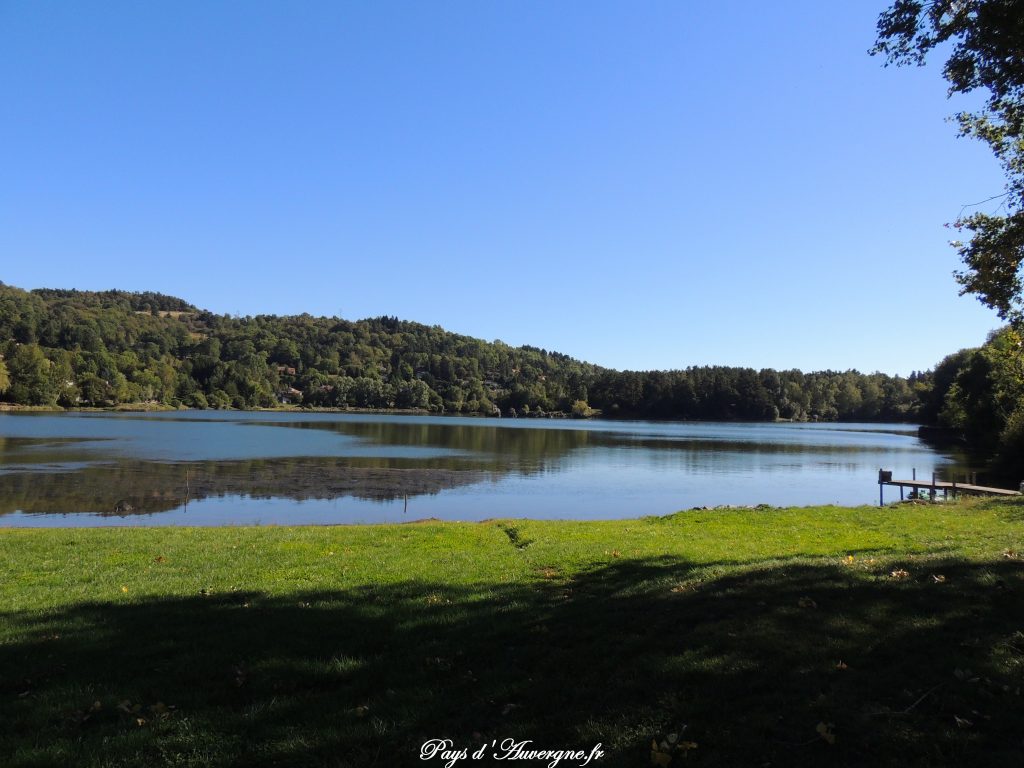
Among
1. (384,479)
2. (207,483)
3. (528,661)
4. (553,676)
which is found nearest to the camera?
(553,676)

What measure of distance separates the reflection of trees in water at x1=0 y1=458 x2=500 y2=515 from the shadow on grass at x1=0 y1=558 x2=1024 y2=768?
24.7 meters

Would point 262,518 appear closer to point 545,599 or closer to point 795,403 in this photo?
point 545,599

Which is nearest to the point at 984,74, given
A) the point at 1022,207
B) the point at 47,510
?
the point at 1022,207

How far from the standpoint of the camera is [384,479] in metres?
42.4

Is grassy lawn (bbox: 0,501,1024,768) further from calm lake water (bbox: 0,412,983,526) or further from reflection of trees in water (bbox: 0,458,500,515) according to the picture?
reflection of trees in water (bbox: 0,458,500,515)

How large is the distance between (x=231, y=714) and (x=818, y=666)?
5.37m

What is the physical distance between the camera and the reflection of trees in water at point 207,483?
30938 millimetres

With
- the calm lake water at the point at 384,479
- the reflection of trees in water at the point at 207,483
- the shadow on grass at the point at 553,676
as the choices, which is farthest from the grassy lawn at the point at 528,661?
the reflection of trees in water at the point at 207,483

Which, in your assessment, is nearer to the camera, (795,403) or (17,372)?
(17,372)

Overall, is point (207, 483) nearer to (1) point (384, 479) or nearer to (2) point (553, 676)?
(1) point (384, 479)

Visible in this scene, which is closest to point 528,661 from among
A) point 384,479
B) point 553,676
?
point 553,676

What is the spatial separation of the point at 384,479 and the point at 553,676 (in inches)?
1463

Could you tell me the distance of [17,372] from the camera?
139 m

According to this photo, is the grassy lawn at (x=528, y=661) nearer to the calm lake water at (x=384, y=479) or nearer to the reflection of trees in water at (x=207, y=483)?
the calm lake water at (x=384, y=479)
